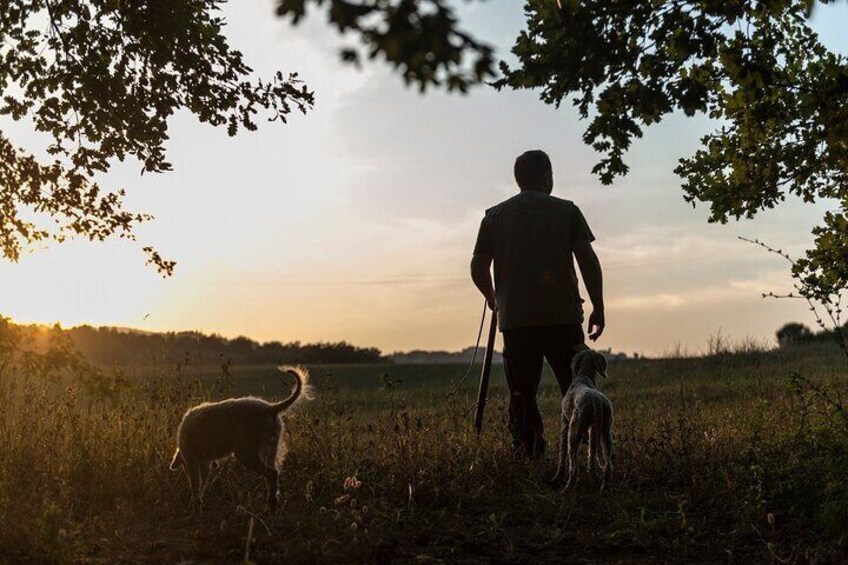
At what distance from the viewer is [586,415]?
7.37 metres

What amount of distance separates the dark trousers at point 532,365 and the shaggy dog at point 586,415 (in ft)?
1.31

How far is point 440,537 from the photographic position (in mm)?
6242

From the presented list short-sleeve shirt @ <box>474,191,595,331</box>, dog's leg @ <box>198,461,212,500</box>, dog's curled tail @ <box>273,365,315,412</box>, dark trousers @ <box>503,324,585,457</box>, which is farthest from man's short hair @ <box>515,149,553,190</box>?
dog's leg @ <box>198,461,212,500</box>

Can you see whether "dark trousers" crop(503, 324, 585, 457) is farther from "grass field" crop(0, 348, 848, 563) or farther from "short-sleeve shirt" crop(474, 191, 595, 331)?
"grass field" crop(0, 348, 848, 563)

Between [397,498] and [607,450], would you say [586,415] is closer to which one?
[607,450]

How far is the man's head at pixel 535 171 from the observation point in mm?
8664

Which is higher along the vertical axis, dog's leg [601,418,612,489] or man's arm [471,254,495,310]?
man's arm [471,254,495,310]

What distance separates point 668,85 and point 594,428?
305cm

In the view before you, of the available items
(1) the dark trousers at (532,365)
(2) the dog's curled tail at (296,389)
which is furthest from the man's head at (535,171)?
(2) the dog's curled tail at (296,389)

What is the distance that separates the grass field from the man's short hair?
2535 millimetres

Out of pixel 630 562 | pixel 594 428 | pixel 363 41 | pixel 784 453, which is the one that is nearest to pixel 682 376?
pixel 784 453

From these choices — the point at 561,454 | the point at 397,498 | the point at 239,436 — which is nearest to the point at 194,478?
the point at 239,436

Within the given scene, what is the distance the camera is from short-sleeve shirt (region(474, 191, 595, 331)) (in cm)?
830

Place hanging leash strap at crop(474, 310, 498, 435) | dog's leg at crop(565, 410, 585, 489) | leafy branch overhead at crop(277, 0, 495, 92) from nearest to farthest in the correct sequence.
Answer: leafy branch overhead at crop(277, 0, 495, 92) → dog's leg at crop(565, 410, 585, 489) → hanging leash strap at crop(474, 310, 498, 435)
